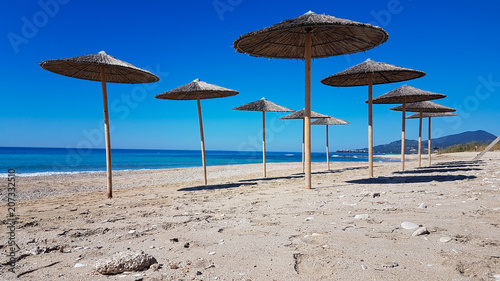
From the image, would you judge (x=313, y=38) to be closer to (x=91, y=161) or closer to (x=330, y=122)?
(x=330, y=122)

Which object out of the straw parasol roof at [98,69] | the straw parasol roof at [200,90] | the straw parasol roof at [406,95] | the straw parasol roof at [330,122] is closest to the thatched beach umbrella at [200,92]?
the straw parasol roof at [200,90]

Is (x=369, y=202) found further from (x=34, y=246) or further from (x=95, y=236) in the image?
(x=34, y=246)

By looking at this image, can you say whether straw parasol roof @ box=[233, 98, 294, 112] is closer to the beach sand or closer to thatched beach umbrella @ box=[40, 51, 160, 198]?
thatched beach umbrella @ box=[40, 51, 160, 198]

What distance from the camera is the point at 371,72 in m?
7.75

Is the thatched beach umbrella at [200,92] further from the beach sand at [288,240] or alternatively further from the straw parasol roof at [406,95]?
the straw parasol roof at [406,95]

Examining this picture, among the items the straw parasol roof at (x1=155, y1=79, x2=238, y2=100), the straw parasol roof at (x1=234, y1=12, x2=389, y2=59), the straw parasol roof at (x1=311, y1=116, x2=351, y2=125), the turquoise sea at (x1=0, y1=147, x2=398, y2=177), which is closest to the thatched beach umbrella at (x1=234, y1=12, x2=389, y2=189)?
the straw parasol roof at (x1=234, y1=12, x2=389, y2=59)

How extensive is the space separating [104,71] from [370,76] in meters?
6.95

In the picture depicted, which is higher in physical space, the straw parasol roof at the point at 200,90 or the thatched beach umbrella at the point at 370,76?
the thatched beach umbrella at the point at 370,76

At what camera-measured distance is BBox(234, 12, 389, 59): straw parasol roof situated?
5.51 m

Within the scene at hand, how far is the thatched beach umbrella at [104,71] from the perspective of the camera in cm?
618

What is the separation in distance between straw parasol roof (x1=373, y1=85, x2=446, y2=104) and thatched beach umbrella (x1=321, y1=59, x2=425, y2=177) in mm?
1179

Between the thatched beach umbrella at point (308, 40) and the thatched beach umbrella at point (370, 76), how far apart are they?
0.65 m

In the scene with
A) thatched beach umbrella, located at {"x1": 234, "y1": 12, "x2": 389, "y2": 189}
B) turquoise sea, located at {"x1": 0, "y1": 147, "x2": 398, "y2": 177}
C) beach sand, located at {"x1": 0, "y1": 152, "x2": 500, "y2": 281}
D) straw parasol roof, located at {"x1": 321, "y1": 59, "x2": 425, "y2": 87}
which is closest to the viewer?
beach sand, located at {"x1": 0, "y1": 152, "x2": 500, "y2": 281}

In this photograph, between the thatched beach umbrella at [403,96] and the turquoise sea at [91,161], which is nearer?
the thatched beach umbrella at [403,96]
